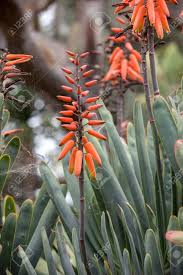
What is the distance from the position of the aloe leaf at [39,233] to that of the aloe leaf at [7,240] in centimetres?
5

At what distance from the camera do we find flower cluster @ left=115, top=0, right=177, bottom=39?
1573mm

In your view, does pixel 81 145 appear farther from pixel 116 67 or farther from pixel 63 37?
pixel 63 37

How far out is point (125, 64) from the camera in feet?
7.55

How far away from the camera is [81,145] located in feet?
5.11

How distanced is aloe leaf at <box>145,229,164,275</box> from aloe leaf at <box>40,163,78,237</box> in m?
0.30

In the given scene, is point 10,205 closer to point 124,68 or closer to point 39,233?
point 39,233

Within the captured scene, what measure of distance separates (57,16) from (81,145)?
12.1 ft

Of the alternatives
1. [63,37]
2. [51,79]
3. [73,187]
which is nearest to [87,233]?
[73,187]

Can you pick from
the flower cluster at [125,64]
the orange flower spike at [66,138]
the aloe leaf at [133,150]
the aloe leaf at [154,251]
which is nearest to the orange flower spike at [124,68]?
the flower cluster at [125,64]

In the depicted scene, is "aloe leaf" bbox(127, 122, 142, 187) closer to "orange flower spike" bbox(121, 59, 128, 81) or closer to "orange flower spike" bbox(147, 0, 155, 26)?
"orange flower spike" bbox(121, 59, 128, 81)

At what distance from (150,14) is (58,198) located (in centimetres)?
55

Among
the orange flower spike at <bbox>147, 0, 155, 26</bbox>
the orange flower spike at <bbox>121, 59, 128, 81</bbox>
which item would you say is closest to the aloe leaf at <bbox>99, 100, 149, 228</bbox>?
the orange flower spike at <bbox>147, 0, 155, 26</bbox>

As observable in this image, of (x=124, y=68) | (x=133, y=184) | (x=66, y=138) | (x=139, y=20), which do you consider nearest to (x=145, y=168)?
(x=133, y=184)

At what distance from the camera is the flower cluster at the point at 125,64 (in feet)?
7.52
